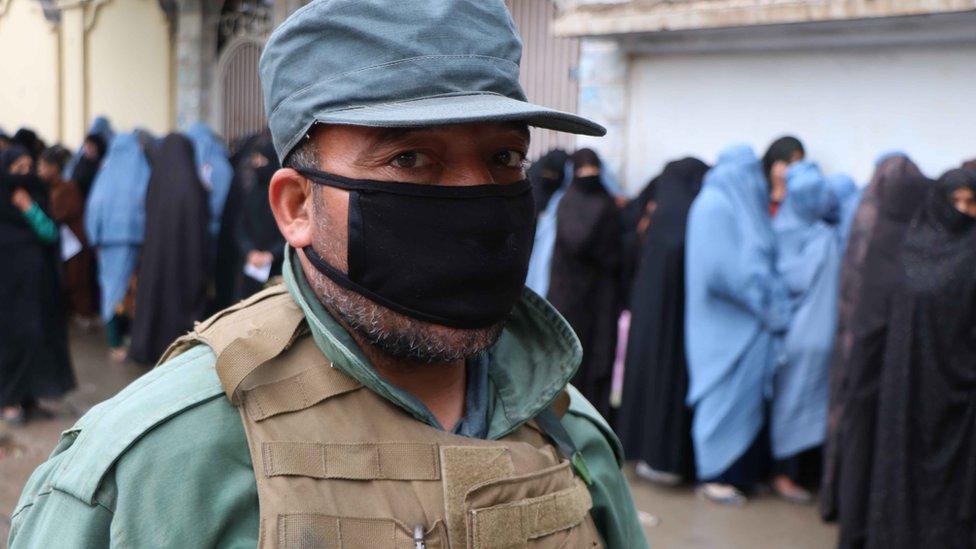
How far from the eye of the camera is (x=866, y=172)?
6230mm

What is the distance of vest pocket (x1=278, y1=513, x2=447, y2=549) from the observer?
45.9 inches

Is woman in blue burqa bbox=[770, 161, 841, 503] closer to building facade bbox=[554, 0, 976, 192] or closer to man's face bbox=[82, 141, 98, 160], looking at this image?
building facade bbox=[554, 0, 976, 192]

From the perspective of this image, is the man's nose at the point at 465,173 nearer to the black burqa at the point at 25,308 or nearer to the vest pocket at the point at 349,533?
the vest pocket at the point at 349,533

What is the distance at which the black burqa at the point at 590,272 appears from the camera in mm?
5754

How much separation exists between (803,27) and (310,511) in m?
5.70

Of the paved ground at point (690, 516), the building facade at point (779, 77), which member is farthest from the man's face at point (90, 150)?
the building facade at point (779, 77)

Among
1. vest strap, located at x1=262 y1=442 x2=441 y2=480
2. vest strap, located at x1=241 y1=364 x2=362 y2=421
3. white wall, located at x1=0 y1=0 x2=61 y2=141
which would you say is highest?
white wall, located at x1=0 y1=0 x2=61 y2=141

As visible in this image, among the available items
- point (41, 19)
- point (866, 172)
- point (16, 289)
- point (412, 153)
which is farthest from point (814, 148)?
point (41, 19)

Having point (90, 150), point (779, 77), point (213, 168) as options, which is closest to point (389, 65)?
point (779, 77)

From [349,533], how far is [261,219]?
6.09 metres

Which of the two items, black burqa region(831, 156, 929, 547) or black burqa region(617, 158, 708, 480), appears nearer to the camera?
black burqa region(831, 156, 929, 547)

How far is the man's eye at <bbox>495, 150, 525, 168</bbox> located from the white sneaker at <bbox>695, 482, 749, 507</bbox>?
421 cm

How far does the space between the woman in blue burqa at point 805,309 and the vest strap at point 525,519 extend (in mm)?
3974

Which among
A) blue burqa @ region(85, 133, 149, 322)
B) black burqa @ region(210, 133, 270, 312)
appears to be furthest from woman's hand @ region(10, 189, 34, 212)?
blue burqa @ region(85, 133, 149, 322)
